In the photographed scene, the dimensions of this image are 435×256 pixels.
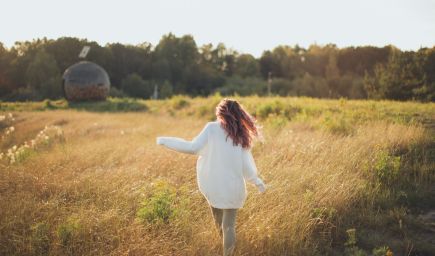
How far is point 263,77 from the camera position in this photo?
5181 centimetres

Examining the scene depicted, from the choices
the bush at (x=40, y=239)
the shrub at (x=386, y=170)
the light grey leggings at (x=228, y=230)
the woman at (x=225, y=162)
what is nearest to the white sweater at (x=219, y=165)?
the woman at (x=225, y=162)

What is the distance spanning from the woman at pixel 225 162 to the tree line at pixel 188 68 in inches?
957

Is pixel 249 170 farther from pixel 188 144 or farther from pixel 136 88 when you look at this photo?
pixel 136 88

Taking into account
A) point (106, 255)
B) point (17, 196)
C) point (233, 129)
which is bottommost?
point (106, 255)

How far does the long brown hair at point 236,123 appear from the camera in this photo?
366 cm

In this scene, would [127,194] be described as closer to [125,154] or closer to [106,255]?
[106,255]

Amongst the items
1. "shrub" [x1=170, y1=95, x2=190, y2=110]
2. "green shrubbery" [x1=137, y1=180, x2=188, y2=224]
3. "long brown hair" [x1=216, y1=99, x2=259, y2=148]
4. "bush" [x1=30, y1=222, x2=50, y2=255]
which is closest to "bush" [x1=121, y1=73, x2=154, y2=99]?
"shrub" [x1=170, y1=95, x2=190, y2=110]

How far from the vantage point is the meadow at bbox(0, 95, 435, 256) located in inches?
154

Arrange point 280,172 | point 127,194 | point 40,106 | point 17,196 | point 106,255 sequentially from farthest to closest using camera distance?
1. point 40,106
2. point 280,172
3. point 127,194
4. point 17,196
5. point 106,255

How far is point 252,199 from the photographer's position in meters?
5.07

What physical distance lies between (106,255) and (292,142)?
5.16m

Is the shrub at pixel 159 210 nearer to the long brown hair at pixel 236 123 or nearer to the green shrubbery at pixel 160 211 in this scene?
the green shrubbery at pixel 160 211

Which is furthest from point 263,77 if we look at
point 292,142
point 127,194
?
point 127,194

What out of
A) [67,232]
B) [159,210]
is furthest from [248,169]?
[67,232]
